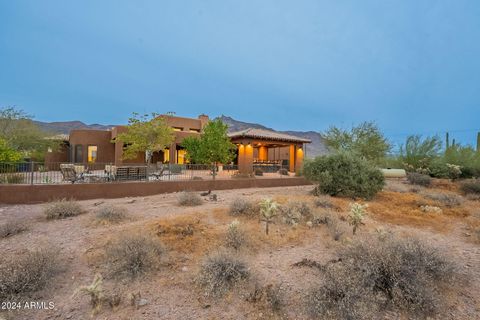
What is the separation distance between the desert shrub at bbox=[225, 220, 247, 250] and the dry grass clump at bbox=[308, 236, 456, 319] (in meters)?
1.84

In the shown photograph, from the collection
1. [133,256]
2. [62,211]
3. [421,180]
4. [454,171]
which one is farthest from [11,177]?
[454,171]

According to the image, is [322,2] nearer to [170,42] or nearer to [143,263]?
[170,42]

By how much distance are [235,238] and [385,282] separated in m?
2.69

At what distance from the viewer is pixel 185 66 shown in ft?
405

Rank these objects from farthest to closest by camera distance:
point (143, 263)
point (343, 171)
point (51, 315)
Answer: point (343, 171) → point (143, 263) → point (51, 315)

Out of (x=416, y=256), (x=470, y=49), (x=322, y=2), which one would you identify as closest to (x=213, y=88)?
(x=322, y=2)

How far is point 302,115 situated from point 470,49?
109 meters

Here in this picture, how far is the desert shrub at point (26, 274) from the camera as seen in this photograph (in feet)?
10.7

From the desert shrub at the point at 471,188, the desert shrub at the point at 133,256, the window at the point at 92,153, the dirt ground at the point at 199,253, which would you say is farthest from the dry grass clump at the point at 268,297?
the window at the point at 92,153

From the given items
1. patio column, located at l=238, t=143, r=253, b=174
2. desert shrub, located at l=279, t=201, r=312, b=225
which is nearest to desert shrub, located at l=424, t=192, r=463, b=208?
desert shrub, located at l=279, t=201, r=312, b=225

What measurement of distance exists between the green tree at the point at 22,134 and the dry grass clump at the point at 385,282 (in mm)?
28240

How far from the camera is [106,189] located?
10.3 meters

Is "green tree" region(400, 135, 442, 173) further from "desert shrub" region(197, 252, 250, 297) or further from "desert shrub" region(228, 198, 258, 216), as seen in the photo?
"desert shrub" region(197, 252, 250, 297)

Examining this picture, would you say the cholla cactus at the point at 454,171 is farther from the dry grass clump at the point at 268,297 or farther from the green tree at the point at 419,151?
the dry grass clump at the point at 268,297
